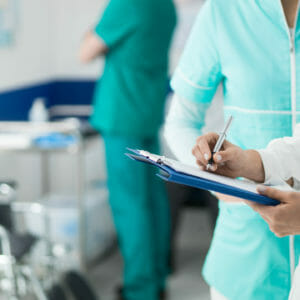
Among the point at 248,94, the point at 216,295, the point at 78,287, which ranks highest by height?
the point at 248,94

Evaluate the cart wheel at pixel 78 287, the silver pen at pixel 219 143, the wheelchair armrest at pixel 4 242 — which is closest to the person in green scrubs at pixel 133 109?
the cart wheel at pixel 78 287

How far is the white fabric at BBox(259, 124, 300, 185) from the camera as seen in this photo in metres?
0.89

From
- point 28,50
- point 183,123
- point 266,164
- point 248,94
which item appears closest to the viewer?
point 266,164

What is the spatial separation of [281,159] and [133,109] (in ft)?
5.19

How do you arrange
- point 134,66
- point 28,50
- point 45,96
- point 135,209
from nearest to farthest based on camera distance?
point 134,66, point 135,209, point 28,50, point 45,96

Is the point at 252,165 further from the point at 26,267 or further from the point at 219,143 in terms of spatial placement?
the point at 26,267

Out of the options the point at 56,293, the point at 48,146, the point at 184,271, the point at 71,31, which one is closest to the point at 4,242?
the point at 56,293

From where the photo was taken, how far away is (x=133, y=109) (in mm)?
2436

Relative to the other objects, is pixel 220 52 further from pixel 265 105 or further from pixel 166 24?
pixel 166 24

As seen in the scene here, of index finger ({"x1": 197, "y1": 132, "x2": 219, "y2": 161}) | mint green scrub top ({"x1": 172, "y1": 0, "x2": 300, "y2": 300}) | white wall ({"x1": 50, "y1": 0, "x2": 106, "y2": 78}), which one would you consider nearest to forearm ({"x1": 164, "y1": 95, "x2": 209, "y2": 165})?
mint green scrub top ({"x1": 172, "y1": 0, "x2": 300, "y2": 300})

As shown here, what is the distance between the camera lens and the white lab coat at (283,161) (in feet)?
2.91

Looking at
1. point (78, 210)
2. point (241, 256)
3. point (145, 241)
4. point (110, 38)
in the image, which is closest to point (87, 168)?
point (78, 210)

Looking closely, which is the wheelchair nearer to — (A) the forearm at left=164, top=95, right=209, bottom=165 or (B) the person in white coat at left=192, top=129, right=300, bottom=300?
(A) the forearm at left=164, top=95, right=209, bottom=165

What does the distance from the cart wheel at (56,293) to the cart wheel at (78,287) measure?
7 cm
